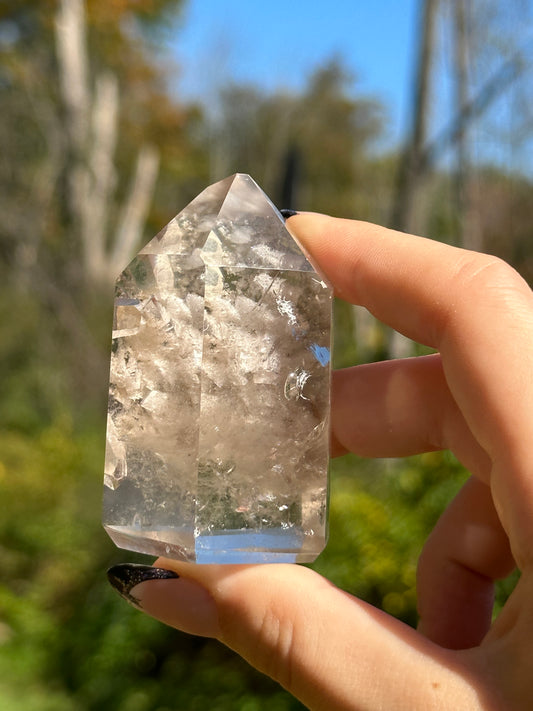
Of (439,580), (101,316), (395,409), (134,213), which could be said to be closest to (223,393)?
(395,409)

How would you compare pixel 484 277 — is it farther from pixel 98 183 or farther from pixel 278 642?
pixel 98 183

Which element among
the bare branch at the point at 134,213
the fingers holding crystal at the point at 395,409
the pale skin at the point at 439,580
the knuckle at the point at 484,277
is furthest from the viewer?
the bare branch at the point at 134,213

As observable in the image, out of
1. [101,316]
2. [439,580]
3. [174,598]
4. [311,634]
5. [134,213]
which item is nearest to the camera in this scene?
[311,634]

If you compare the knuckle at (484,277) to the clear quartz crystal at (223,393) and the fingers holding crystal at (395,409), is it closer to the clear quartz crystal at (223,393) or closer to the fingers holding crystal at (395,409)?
the clear quartz crystal at (223,393)

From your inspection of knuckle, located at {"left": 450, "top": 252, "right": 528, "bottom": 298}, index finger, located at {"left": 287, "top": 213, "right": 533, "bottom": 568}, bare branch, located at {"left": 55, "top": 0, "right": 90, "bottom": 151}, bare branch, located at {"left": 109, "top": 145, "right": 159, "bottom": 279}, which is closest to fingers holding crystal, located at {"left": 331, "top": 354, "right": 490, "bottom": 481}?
index finger, located at {"left": 287, "top": 213, "right": 533, "bottom": 568}

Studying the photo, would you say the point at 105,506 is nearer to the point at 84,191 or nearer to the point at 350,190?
the point at 84,191

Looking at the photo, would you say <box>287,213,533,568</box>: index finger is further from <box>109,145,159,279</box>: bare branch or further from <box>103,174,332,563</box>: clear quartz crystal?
<box>109,145,159,279</box>: bare branch

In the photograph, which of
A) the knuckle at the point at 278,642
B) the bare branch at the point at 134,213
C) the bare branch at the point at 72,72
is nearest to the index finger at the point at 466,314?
the knuckle at the point at 278,642
